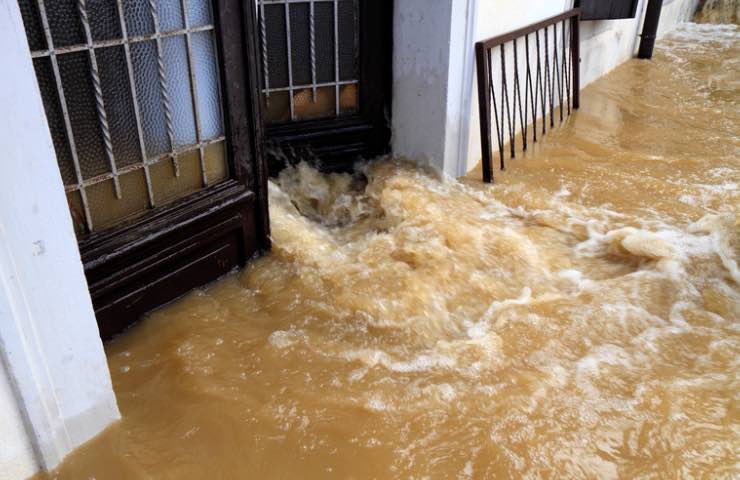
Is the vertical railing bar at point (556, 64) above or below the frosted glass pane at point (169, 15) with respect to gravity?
below

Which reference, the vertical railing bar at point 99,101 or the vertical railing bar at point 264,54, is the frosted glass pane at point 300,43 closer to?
the vertical railing bar at point 264,54

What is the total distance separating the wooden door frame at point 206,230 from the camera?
2.60 meters

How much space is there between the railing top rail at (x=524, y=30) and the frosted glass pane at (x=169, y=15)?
Answer: 2025mm

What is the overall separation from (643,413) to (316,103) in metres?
2.63

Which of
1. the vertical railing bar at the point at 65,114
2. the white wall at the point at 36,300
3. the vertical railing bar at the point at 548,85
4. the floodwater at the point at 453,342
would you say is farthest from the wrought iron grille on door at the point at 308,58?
the white wall at the point at 36,300

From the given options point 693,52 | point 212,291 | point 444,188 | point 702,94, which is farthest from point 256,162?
point 693,52

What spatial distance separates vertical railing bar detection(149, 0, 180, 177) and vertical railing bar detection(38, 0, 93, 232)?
1.45 feet

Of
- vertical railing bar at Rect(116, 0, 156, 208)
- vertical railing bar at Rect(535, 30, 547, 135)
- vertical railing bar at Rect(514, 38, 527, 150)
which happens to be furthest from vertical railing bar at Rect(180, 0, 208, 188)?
vertical railing bar at Rect(535, 30, 547, 135)

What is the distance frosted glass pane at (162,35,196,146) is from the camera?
8.80ft

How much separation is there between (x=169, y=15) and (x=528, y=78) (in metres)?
3.07

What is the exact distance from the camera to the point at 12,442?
6.35 feet

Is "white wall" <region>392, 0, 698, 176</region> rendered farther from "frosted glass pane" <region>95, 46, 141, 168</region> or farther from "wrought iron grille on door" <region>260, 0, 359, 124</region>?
"frosted glass pane" <region>95, 46, 141, 168</region>

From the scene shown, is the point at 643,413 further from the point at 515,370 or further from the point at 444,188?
the point at 444,188

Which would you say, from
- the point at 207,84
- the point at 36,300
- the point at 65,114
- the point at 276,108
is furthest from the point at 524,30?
the point at 36,300
